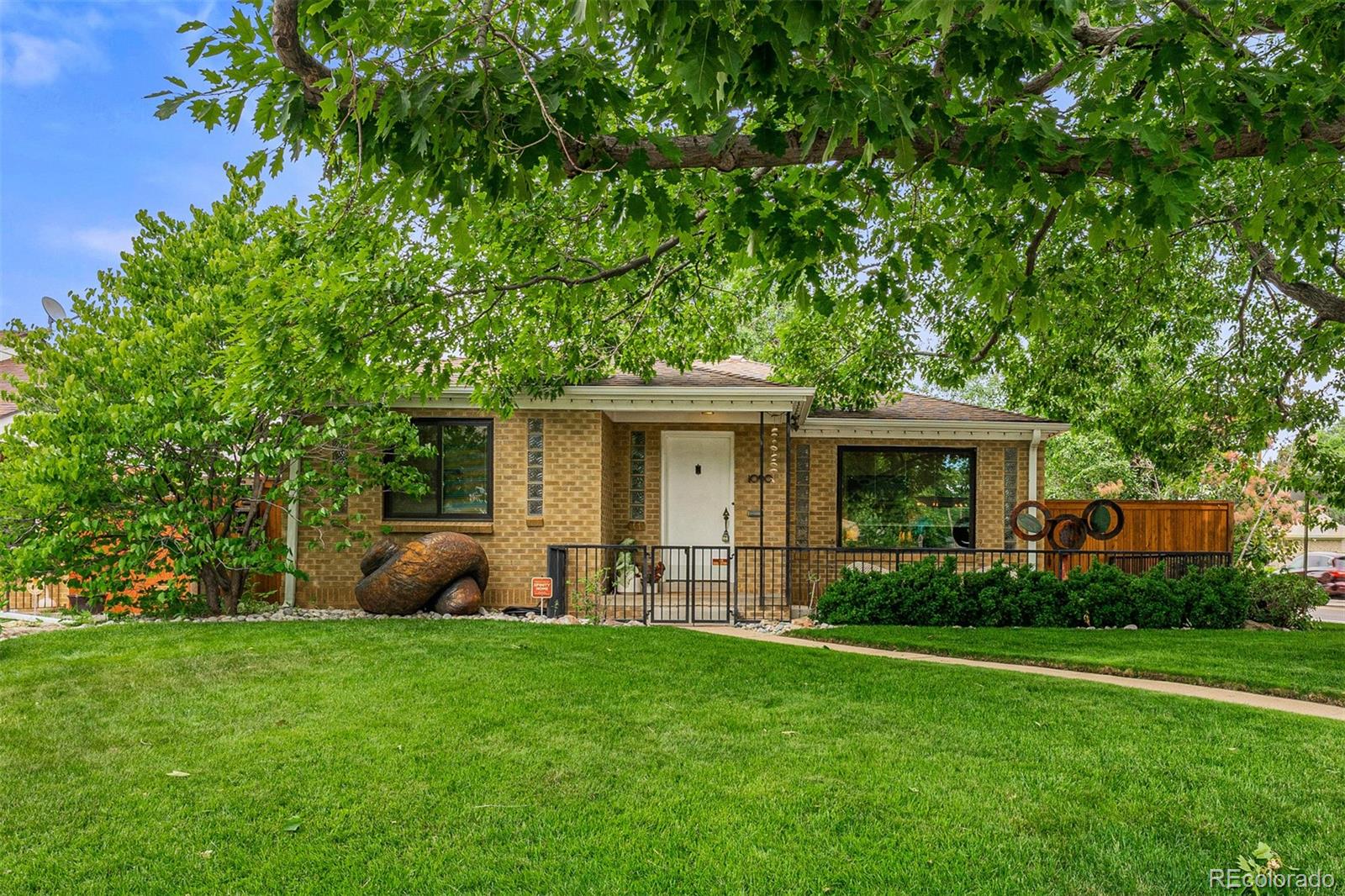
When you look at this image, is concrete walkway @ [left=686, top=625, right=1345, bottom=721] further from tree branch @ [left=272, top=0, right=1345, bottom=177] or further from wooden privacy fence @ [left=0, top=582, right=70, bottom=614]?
wooden privacy fence @ [left=0, top=582, right=70, bottom=614]

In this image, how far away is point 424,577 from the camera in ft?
37.1

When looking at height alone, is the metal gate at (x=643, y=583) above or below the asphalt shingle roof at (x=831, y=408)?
below

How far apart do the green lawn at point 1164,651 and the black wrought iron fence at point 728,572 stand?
5.10 feet

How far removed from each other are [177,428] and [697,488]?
731 centimetres

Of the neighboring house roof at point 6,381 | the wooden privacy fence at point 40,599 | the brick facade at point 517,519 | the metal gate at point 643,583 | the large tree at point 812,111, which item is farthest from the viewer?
the neighboring house roof at point 6,381

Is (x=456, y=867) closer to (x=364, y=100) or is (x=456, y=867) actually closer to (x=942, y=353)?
(x=364, y=100)

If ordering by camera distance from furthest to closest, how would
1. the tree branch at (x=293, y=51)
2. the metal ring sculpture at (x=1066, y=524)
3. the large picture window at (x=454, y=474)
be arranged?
the metal ring sculpture at (x=1066, y=524) → the large picture window at (x=454, y=474) → the tree branch at (x=293, y=51)

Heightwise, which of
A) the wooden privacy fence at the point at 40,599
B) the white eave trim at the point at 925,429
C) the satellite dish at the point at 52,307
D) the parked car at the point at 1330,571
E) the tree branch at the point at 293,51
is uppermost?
the satellite dish at the point at 52,307

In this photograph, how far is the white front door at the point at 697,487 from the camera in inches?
542

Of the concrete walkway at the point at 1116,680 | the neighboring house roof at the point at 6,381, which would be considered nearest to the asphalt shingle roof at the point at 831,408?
the concrete walkway at the point at 1116,680

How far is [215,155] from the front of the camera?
9695mm

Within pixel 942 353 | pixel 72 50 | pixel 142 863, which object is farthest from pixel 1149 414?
pixel 72 50

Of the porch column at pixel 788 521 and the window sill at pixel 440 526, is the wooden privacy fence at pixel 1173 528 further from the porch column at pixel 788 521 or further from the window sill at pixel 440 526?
the window sill at pixel 440 526

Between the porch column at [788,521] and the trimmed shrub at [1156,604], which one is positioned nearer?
the trimmed shrub at [1156,604]
